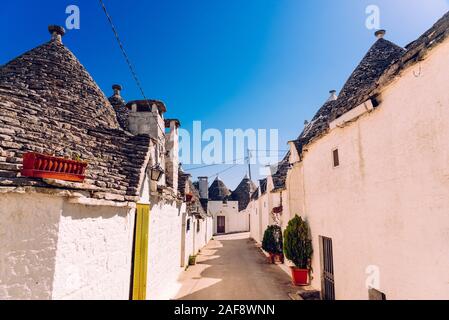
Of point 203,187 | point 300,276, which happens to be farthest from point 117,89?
point 203,187

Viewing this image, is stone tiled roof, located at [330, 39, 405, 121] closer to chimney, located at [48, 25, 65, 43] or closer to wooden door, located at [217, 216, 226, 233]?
chimney, located at [48, 25, 65, 43]

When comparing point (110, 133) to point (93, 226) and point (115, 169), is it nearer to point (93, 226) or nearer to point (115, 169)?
point (115, 169)

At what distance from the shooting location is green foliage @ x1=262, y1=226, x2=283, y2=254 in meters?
14.5

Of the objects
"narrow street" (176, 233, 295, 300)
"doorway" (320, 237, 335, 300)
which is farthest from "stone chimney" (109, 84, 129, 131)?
"doorway" (320, 237, 335, 300)

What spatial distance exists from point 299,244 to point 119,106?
30.1 feet

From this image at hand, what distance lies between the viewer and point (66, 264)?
3.87 meters

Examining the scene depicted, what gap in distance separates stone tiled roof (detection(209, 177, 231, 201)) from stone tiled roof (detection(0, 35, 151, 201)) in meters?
29.4

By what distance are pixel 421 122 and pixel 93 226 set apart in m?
5.57

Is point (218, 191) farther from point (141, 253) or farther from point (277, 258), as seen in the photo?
point (141, 253)

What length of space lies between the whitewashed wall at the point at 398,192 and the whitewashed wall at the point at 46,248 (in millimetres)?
5274

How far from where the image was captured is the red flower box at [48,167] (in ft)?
12.3

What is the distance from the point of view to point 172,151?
11.1 metres

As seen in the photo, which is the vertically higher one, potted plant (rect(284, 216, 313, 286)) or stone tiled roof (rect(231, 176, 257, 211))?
stone tiled roof (rect(231, 176, 257, 211))
